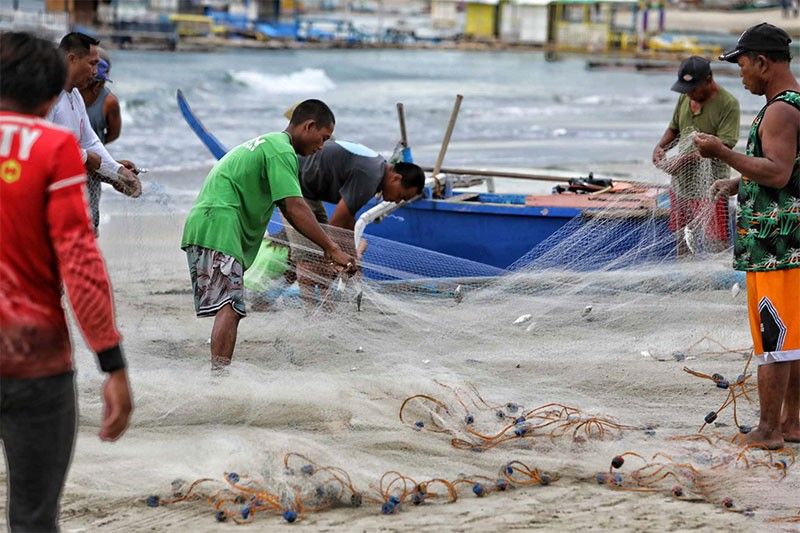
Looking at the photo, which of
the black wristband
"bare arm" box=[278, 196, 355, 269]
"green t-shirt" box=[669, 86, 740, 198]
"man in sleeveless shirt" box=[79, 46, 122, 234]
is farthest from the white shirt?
"green t-shirt" box=[669, 86, 740, 198]

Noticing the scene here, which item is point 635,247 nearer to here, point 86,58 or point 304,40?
point 86,58

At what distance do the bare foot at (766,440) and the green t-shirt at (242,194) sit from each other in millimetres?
2144

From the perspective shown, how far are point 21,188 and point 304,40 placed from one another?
68583 mm

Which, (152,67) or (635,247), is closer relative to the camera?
(635,247)

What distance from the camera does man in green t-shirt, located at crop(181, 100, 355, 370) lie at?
4.88 meters

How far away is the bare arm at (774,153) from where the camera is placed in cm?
423

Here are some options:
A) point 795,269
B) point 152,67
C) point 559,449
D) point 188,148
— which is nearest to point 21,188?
point 559,449

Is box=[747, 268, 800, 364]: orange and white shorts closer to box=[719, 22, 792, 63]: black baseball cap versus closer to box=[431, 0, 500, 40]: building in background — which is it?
box=[719, 22, 792, 63]: black baseball cap

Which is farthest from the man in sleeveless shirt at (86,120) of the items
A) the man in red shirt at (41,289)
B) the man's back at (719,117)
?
the man's back at (719,117)

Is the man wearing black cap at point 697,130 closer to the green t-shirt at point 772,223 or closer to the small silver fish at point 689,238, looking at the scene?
the small silver fish at point 689,238

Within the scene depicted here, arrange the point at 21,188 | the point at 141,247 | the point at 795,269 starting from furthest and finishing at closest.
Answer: the point at 141,247 < the point at 795,269 < the point at 21,188

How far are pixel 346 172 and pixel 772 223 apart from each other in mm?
2710

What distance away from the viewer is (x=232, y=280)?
16.0 ft

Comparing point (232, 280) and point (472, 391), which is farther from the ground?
point (232, 280)
